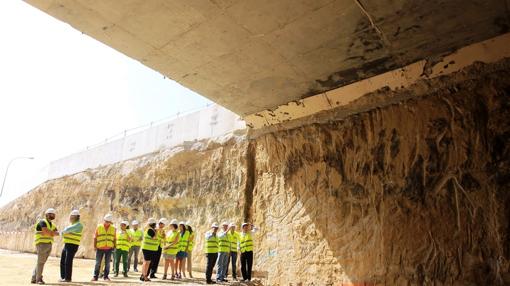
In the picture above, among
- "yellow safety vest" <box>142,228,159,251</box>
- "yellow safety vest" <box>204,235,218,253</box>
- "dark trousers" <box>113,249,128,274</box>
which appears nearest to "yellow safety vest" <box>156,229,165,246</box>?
"yellow safety vest" <box>142,228,159,251</box>

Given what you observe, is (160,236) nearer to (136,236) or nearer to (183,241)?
(183,241)

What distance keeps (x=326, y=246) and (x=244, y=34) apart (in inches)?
211

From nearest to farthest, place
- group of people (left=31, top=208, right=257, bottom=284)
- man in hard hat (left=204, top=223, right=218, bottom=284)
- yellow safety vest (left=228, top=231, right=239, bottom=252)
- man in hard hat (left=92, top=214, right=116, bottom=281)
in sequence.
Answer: group of people (left=31, top=208, right=257, bottom=284) < man in hard hat (left=92, top=214, right=116, bottom=281) < man in hard hat (left=204, top=223, right=218, bottom=284) < yellow safety vest (left=228, top=231, right=239, bottom=252)

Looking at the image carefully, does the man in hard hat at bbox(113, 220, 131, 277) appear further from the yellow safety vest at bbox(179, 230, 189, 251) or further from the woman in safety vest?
the yellow safety vest at bbox(179, 230, 189, 251)

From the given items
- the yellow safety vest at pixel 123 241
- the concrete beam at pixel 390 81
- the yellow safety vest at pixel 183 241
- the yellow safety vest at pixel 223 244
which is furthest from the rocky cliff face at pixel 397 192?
the yellow safety vest at pixel 123 241

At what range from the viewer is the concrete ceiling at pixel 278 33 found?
20.1ft

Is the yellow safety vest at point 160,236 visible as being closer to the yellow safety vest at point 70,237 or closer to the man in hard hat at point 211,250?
the man in hard hat at point 211,250

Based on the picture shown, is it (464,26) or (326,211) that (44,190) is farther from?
(464,26)

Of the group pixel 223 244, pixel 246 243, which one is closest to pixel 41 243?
pixel 223 244

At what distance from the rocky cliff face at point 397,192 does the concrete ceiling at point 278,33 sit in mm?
1242

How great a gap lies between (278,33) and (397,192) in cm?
427

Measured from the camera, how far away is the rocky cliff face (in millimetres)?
7008

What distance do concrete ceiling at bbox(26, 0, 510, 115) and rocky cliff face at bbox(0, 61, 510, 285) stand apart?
124 cm

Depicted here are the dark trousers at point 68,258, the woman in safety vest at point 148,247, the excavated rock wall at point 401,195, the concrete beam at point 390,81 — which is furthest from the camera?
the woman in safety vest at point 148,247
